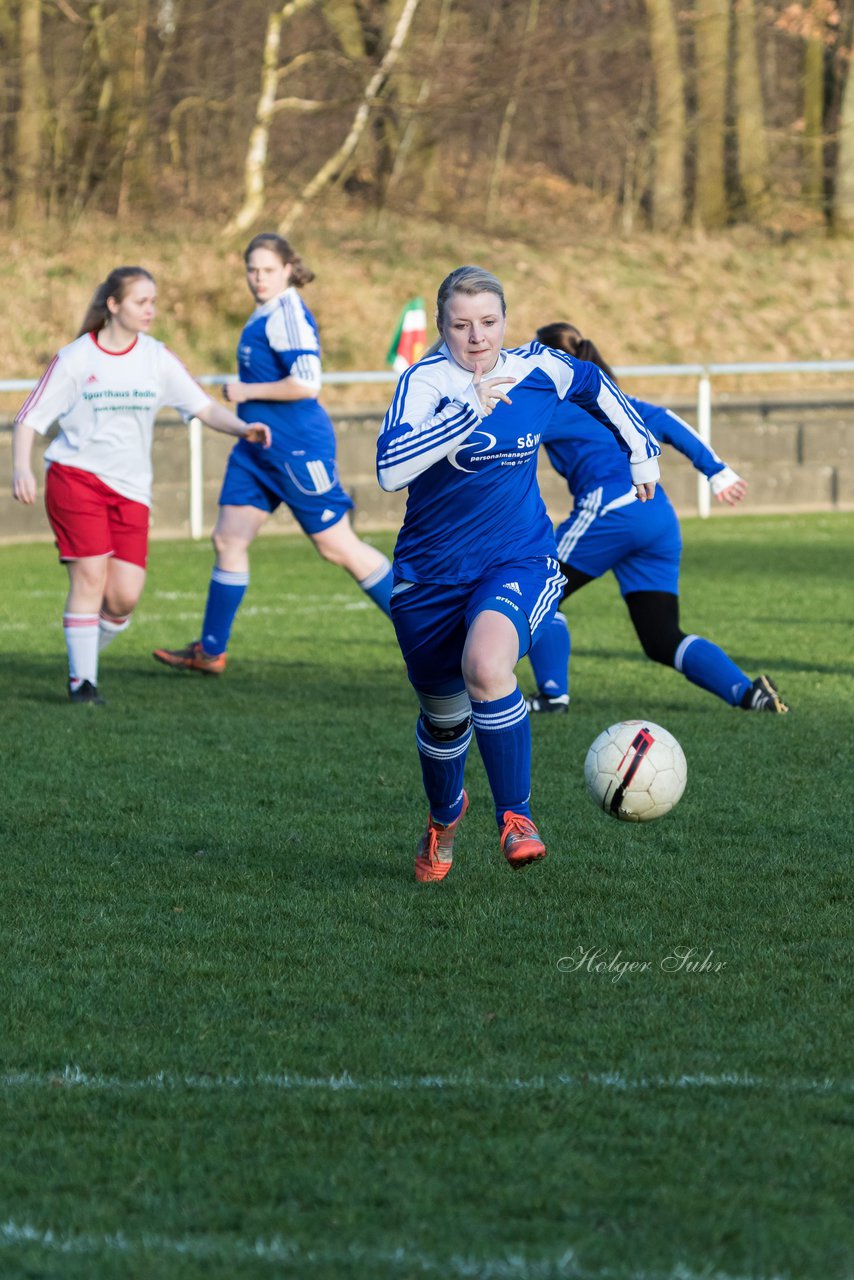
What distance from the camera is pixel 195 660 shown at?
9930mm

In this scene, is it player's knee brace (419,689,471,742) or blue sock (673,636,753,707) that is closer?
player's knee brace (419,689,471,742)

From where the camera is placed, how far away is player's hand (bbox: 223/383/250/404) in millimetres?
8883

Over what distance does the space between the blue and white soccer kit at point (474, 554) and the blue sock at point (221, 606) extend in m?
4.36

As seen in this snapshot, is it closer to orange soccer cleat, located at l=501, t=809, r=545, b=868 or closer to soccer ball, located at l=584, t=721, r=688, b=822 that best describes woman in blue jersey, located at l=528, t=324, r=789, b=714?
soccer ball, located at l=584, t=721, r=688, b=822

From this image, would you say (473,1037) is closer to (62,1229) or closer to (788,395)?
(62,1229)

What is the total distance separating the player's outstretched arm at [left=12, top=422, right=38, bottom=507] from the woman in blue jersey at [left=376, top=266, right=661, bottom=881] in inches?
126

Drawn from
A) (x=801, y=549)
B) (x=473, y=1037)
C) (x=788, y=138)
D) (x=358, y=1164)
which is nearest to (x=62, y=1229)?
(x=358, y=1164)

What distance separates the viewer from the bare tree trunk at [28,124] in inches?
921

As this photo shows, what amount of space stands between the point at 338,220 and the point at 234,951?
22.5 m

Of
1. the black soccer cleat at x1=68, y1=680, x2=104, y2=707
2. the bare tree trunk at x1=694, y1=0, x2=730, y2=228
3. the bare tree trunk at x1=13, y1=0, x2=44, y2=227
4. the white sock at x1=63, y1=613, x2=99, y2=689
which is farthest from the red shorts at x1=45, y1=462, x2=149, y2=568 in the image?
the bare tree trunk at x1=694, y1=0, x2=730, y2=228

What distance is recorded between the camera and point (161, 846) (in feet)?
19.4

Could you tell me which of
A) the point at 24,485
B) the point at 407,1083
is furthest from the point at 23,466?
the point at 407,1083

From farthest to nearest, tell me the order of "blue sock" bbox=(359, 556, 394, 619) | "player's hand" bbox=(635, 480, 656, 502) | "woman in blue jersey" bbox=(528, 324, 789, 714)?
"blue sock" bbox=(359, 556, 394, 619) → "woman in blue jersey" bbox=(528, 324, 789, 714) → "player's hand" bbox=(635, 480, 656, 502)

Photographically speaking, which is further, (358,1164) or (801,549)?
(801,549)
